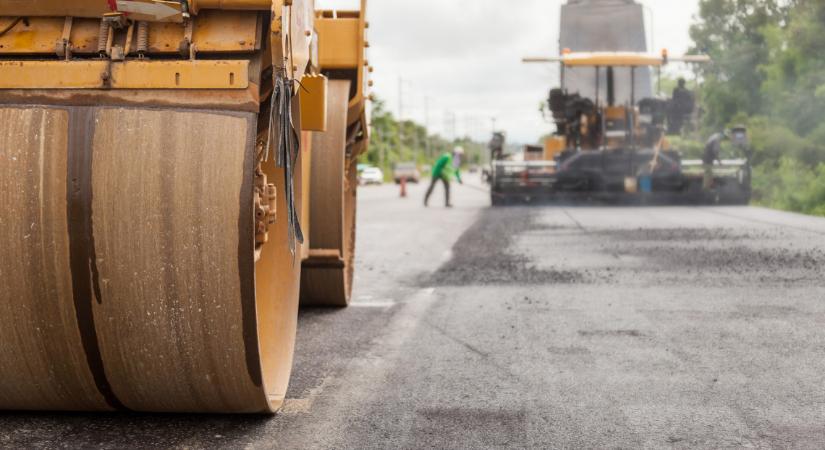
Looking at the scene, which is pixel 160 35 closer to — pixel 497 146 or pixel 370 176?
pixel 497 146

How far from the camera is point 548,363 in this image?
566 centimetres

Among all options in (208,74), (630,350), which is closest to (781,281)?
(630,350)

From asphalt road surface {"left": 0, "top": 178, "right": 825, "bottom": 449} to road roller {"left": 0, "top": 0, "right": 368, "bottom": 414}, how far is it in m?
0.33

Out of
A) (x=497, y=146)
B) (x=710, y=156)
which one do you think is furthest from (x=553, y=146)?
(x=710, y=156)

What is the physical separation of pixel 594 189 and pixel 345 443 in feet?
64.1

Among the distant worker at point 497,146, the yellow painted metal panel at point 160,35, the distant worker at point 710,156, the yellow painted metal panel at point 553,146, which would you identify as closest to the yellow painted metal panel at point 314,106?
the yellow painted metal panel at point 160,35

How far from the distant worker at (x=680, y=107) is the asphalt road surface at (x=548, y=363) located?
478 inches

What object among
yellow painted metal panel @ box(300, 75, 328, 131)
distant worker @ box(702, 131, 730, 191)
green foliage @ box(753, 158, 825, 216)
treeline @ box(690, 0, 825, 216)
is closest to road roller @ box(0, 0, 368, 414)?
yellow painted metal panel @ box(300, 75, 328, 131)

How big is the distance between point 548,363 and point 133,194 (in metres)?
2.58

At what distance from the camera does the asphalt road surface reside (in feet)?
13.9

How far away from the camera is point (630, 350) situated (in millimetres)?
6023

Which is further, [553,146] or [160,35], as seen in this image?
[553,146]

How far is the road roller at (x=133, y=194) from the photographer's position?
3709mm

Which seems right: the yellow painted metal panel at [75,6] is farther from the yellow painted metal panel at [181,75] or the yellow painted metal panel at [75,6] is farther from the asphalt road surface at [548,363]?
the asphalt road surface at [548,363]
